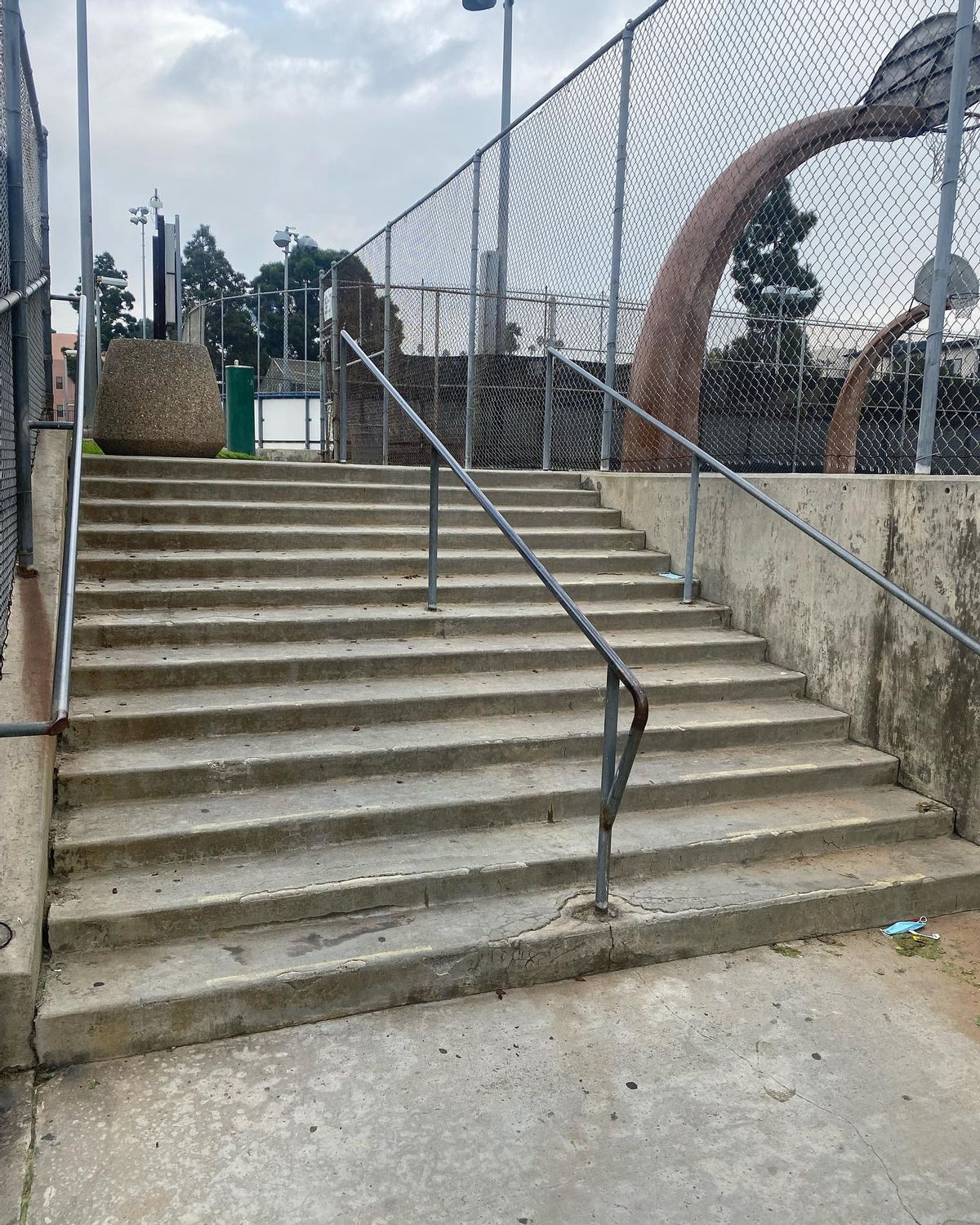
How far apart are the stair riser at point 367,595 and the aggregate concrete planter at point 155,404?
1867mm

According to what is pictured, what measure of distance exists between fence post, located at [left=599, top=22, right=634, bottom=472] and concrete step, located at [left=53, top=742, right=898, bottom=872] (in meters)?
3.14

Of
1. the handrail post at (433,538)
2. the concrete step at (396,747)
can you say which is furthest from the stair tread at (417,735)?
the handrail post at (433,538)

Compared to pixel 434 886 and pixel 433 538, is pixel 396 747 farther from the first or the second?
pixel 433 538

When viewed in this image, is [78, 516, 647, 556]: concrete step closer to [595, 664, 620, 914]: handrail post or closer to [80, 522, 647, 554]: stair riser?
[80, 522, 647, 554]: stair riser

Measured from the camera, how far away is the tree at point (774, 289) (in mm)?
5066

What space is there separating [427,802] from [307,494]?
3.05 m

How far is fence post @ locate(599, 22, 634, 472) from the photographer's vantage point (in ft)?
20.5

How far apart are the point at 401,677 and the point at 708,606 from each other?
2017 mm

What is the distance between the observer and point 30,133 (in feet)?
17.5

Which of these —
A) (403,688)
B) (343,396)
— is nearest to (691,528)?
(403,688)

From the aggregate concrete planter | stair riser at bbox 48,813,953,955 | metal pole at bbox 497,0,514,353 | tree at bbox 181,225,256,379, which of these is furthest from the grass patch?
tree at bbox 181,225,256,379

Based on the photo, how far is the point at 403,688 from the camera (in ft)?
14.2

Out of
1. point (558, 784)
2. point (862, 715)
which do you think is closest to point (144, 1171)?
point (558, 784)

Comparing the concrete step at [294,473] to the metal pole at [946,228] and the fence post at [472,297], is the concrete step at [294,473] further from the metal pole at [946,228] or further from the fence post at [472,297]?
the metal pole at [946,228]
